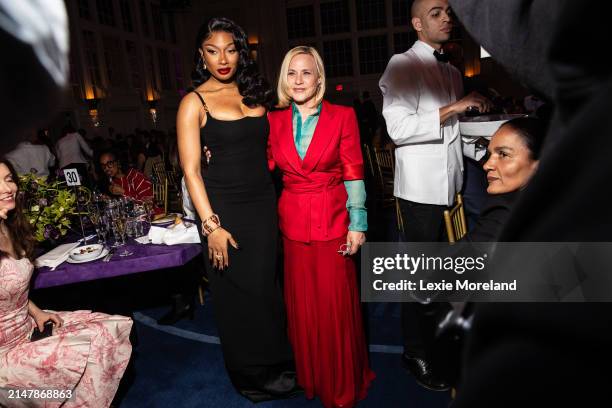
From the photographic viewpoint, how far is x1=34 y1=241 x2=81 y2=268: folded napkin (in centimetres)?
237

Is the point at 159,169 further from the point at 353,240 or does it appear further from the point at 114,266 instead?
the point at 353,240

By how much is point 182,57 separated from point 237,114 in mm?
15849

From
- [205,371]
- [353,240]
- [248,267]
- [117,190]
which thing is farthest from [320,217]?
[117,190]

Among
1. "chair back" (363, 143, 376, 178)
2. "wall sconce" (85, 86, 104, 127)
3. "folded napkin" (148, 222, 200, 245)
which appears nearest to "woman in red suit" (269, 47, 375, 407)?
"folded napkin" (148, 222, 200, 245)

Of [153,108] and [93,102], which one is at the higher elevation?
[93,102]

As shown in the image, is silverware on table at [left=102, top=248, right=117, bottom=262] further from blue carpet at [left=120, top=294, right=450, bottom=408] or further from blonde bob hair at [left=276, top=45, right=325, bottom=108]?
blonde bob hair at [left=276, top=45, right=325, bottom=108]

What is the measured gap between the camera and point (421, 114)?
2.10 meters

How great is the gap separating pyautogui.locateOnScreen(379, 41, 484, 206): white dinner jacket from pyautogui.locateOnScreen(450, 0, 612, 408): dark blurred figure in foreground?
1835 mm

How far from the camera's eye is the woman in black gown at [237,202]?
2.07 m

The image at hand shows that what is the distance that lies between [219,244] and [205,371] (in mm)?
1160

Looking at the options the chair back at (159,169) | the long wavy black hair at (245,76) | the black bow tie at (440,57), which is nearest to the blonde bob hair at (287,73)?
the long wavy black hair at (245,76)

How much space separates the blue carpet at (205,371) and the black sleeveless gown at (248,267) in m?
0.18

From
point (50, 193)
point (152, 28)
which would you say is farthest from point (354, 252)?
point (152, 28)

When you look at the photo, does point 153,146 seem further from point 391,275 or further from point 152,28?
point 152,28
